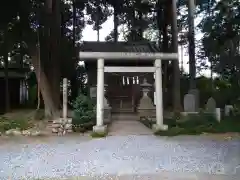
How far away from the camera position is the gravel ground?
21.4 ft

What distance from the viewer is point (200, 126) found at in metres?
12.8

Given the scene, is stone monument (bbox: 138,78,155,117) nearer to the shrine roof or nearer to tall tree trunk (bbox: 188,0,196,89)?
the shrine roof

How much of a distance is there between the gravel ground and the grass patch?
0.98 meters

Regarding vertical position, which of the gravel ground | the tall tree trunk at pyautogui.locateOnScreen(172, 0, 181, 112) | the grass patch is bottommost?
the gravel ground

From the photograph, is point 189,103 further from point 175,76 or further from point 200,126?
point 200,126

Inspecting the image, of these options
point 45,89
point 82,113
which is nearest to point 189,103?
point 82,113

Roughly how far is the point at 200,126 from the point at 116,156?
18.9ft

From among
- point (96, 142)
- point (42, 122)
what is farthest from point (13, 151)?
point (42, 122)

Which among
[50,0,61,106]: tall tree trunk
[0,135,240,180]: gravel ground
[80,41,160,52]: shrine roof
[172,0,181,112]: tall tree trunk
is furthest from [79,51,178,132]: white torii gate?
[172,0,181,112]: tall tree trunk

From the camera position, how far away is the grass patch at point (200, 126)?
39.4ft

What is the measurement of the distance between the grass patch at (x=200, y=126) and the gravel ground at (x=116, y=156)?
38.7 inches

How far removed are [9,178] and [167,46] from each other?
2102cm

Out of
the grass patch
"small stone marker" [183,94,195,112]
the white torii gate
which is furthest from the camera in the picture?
"small stone marker" [183,94,195,112]

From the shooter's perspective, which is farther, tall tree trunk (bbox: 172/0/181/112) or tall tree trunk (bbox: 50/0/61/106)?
tall tree trunk (bbox: 172/0/181/112)
